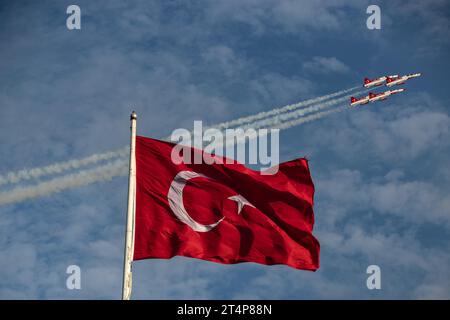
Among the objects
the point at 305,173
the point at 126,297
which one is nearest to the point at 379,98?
the point at 305,173

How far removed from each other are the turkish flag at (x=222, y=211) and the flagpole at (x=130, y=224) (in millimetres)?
2308

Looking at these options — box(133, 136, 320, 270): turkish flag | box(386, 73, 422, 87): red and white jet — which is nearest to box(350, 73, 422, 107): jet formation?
box(386, 73, 422, 87): red and white jet

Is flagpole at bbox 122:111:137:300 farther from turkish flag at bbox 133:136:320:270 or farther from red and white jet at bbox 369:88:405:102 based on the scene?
red and white jet at bbox 369:88:405:102

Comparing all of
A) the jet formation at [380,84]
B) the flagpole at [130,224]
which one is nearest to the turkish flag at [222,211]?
the flagpole at [130,224]

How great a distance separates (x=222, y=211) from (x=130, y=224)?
7155 mm

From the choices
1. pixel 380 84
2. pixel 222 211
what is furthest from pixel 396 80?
pixel 222 211

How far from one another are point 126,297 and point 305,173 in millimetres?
14162

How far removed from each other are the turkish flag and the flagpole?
231 cm

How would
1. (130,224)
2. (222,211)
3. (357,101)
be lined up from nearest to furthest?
(130,224) < (222,211) < (357,101)

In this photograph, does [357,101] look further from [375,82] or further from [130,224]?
[130,224]

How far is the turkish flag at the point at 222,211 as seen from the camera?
47.4 meters

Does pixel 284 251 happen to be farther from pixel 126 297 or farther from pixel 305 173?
pixel 126 297

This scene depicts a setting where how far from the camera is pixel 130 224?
43812mm

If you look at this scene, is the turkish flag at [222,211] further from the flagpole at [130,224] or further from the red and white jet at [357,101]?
the red and white jet at [357,101]
